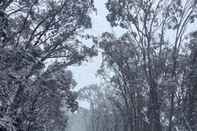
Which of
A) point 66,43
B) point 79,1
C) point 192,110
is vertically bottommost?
point 192,110

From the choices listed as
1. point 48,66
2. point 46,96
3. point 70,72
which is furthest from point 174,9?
point 70,72

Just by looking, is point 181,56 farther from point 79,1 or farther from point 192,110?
point 79,1

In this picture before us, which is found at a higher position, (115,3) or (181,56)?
(115,3)

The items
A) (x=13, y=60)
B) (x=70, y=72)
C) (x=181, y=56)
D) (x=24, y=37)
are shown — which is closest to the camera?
(x=13, y=60)

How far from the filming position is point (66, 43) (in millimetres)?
18484

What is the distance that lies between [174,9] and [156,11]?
1248mm

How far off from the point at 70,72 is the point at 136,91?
940cm

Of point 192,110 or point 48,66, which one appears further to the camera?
point 192,110

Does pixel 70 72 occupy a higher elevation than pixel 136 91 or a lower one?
higher

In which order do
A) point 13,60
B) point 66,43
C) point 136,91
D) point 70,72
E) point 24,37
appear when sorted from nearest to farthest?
point 13,60, point 24,37, point 66,43, point 136,91, point 70,72

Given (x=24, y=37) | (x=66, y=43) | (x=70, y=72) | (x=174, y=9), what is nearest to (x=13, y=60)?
(x=24, y=37)

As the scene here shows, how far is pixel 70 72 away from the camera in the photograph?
3444 cm

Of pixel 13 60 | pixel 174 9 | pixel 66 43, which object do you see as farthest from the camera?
pixel 174 9

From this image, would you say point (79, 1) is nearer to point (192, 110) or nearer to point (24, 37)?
point (24, 37)
